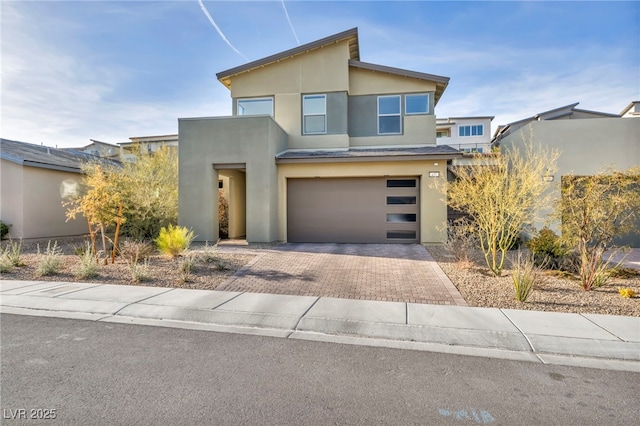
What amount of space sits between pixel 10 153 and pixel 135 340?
14617 mm

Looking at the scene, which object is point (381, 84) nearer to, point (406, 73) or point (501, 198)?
point (406, 73)

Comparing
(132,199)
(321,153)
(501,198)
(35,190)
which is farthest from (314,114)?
(35,190)

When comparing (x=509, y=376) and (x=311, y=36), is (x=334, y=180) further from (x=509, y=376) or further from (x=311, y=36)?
(x=509, y=376)

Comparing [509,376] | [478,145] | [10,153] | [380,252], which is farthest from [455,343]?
[478,145]

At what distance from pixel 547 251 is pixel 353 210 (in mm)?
7068

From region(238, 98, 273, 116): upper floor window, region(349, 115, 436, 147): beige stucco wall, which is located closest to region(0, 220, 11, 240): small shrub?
region(238, 98, 273, 116): upper floor window

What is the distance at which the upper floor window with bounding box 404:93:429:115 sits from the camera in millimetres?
15805

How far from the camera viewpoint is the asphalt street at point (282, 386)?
10.3ft

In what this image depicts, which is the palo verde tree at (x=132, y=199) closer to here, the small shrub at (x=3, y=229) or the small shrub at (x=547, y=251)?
the small shrub at (x=3, y=229)

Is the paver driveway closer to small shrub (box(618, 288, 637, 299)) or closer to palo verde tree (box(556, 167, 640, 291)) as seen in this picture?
palo verde tree (box(556, 167, 640, 291))

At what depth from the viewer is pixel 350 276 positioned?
865 cm

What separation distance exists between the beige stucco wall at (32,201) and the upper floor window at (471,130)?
1670 inches

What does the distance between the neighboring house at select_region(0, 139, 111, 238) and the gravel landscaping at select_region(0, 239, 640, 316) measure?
3938 mm

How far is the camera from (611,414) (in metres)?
3.19
